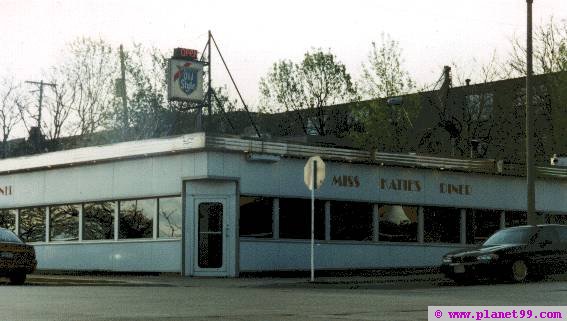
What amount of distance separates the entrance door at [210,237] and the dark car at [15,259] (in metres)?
4.92

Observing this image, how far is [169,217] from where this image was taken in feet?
97.2

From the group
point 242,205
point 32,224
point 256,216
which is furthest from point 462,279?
point 32,224

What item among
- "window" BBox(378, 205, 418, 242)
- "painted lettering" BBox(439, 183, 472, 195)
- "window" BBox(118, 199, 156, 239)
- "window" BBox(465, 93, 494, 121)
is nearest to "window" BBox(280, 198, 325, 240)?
"window" BBox(378, 205, 418, 242)

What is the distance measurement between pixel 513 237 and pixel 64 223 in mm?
15377

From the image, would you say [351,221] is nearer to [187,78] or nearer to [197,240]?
[197,240]

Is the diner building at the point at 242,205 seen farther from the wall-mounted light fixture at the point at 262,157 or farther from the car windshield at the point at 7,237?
the car windshield at the point at 7,237

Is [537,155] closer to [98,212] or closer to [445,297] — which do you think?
[98,212]

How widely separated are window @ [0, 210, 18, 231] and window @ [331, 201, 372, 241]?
39.1 feet

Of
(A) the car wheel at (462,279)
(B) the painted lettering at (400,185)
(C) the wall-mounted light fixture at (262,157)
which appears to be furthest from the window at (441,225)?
(A) the car wheel at (462,279)

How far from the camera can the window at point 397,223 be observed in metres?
32.8

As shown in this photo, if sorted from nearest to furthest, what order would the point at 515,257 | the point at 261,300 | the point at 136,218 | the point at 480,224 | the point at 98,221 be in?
1. the point at 261,300
2. the point at 515,257
3. the point at 136,218
4. the point at 98,221
5. the point at 480,224

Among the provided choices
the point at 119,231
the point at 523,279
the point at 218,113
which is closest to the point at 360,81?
the point at 218,113

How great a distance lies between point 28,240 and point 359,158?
39.3ft

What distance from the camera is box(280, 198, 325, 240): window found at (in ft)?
98.5
